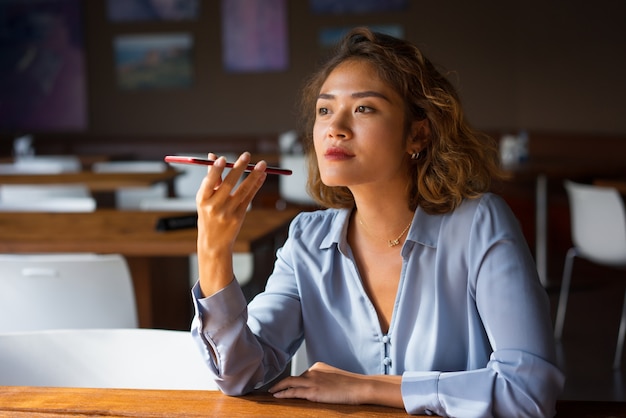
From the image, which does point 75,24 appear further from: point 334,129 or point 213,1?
point 334,129

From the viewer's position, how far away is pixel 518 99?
29.9 ft

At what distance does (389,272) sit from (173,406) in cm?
53

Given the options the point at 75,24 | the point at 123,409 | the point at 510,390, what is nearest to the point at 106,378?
the point at 123,409

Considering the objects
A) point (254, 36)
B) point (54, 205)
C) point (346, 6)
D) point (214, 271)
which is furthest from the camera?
point (254, 36)

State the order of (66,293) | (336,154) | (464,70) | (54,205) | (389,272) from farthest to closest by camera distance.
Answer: (464,70)
(54,205)
(66,293)
(389,272)
(336,154)

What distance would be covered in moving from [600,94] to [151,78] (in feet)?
16.2

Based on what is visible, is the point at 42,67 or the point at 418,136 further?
the point at 42,67

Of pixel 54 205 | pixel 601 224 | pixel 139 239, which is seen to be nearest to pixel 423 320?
pixel 139 239

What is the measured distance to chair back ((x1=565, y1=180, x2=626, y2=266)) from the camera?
13.4ft

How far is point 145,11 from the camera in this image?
9711mm

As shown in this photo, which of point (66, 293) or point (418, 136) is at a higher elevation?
point (418, 136)

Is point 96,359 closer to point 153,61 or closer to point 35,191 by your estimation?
point 35,191

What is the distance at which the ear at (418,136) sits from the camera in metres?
1.62

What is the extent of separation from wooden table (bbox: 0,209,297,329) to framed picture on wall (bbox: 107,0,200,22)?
6618mm
